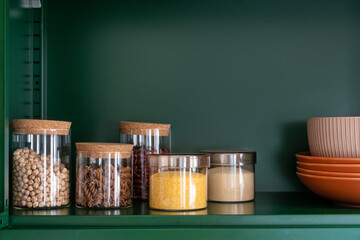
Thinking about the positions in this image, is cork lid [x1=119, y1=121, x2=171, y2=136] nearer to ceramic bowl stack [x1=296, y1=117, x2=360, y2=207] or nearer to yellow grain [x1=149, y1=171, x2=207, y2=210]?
yellow grain [x1=149, y1=171, x2=207, y2=210]

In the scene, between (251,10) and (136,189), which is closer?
(136,189)

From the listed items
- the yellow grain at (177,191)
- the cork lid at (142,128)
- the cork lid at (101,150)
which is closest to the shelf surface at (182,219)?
the yellow grain at (177,191)

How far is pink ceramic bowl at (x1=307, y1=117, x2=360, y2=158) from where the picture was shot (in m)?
0.97

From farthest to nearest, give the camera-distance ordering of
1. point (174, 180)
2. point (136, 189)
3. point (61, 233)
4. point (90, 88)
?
point (90, 88)
point (136, 189)
point (174, 180)
point (61, 233)

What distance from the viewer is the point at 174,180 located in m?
0.95

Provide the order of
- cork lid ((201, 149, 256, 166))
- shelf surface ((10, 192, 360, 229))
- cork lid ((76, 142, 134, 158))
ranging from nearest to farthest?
shelf surface ((10, 192, 360, 229)) → cork lid ((76, 142, 134, 158)) → cork lid ((201, 149, 256, 166))

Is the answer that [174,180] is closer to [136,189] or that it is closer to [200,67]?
[136,189]

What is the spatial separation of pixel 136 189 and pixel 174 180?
19 centimetres

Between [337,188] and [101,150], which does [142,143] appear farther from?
A: [337,188]

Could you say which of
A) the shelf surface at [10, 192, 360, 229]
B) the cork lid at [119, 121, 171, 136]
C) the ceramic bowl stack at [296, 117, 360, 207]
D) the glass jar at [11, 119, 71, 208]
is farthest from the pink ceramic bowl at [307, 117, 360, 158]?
the glass jar at [11, 119, 71, 208]

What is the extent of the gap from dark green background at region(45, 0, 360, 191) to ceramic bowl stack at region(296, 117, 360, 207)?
0.74 ft

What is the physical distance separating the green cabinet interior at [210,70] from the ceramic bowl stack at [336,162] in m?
0.23

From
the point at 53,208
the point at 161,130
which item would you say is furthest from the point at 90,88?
the point at 53,208

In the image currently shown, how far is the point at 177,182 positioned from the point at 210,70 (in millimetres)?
478
